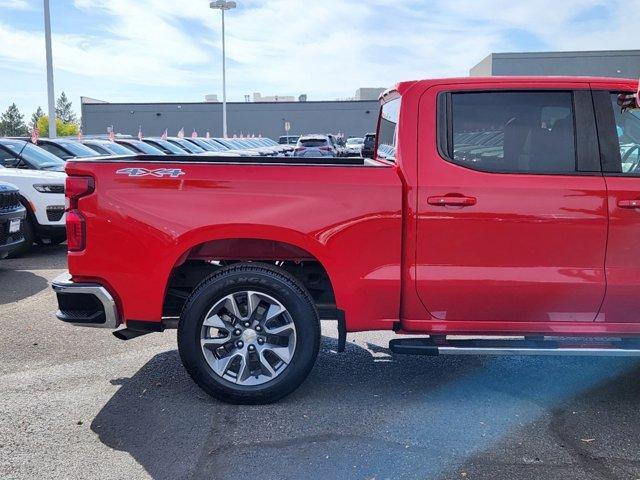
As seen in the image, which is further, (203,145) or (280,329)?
(203,145)

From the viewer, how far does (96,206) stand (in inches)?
155

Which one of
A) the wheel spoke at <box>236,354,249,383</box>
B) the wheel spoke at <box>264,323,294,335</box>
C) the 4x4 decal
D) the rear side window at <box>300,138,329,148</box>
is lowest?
the wheel spoke at <box>236,354,249,383</box>

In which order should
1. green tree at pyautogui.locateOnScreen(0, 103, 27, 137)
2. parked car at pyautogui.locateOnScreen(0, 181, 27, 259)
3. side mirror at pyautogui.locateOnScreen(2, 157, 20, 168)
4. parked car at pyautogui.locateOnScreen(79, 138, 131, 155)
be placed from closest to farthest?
parked car at pyautogui.locateOnScreen(0, 181, 27, 259) → side mirror at pyautogui.locateOnScreen(2, 157, 20, 168) → parked car at pyautogui.locateOnScreen(79, 138, 131, 155) → green tree at pyautogui.locateOnScreen(0, 103, 27, 137)

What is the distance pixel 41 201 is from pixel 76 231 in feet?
19.7

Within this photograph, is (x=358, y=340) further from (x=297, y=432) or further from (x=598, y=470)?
(x=598, y=470)

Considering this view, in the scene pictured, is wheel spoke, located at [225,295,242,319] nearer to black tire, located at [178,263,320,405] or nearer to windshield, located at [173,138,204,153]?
black tire, located at [178,263,320,405]

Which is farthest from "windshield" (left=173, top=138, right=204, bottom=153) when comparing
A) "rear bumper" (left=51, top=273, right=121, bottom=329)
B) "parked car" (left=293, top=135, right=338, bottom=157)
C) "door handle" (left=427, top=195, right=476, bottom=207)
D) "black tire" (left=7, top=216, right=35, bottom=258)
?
"door handle" (left=427, top=195, right=476, bottom=207)

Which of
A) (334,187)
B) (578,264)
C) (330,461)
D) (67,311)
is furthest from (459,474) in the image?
(67,311)

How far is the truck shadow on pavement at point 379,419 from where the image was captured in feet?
11.0

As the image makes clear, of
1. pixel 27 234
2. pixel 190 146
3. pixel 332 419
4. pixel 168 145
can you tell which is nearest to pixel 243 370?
pixel 332 419

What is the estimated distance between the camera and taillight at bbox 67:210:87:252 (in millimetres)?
3963

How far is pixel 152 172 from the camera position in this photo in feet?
12.9

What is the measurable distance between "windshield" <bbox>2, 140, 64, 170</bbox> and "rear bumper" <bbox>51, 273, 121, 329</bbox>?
716 centimetres

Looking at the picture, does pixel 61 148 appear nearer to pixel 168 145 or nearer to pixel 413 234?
pixel 168 145
